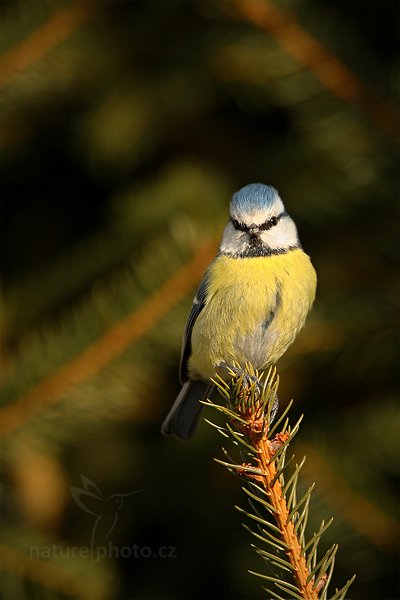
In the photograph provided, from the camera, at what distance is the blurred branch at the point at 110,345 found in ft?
5.56

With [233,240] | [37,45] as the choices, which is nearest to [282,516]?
[233,240]

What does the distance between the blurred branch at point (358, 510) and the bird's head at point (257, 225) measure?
64 cm

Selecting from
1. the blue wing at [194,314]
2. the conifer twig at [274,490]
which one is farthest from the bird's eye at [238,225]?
the conifer twig at [274,490]

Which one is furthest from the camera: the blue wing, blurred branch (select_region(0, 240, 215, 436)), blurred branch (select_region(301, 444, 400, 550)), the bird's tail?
the bird's tail

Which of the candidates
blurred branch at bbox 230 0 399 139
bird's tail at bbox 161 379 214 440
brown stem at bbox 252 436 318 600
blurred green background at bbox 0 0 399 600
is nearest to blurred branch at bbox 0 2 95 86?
blurred green background at bbox 0 0 399 600

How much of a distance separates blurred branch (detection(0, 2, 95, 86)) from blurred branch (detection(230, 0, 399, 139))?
48 centimetres

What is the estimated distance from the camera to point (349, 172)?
2283 millimetres

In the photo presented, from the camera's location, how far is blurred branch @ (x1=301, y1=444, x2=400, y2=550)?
1903 millimetres

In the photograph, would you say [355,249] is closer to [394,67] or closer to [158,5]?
[394,67]

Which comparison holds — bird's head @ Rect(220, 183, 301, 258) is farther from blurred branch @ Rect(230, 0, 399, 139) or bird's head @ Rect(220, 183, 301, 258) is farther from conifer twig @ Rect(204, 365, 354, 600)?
conifer twig @ Rect(204, 365, 354, 600)

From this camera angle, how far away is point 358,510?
191 cm

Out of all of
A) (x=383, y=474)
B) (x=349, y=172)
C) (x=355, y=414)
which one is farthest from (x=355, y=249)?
(x=383, y=474)

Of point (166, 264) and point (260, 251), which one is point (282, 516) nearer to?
point (166, 264)

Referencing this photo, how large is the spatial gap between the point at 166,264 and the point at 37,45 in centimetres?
75
